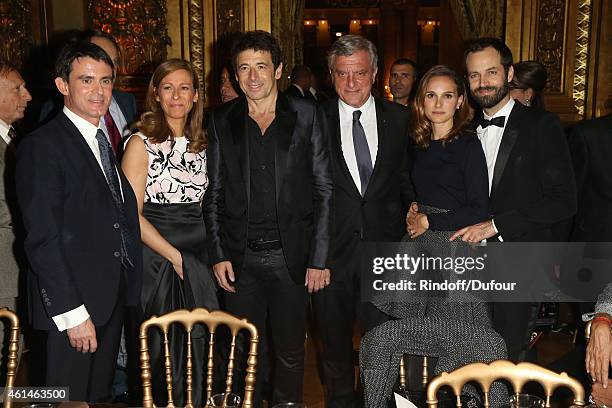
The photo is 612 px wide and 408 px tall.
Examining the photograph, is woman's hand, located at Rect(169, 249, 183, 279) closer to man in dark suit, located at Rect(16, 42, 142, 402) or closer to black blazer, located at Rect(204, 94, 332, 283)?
black blazer, located at Rect(204, 94, 332, 283)

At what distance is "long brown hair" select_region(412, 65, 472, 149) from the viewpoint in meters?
2.75

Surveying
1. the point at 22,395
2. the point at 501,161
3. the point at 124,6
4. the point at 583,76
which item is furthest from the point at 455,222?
the point at 124,6

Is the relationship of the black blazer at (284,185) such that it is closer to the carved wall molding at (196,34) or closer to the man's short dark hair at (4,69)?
the man's short dark hair at (4,69)

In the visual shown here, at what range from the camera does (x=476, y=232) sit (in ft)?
8.55

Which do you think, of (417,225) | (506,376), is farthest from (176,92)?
(506,376)

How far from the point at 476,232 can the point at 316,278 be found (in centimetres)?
71

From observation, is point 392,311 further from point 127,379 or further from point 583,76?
point 583,76

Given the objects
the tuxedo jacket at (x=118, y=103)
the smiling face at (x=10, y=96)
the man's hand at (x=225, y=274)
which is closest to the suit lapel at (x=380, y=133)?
the man's hand at (x=225, y=274)

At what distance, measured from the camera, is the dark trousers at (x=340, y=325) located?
2908 millimetres

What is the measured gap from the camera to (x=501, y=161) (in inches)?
105

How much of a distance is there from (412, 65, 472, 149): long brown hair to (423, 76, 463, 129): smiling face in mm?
18

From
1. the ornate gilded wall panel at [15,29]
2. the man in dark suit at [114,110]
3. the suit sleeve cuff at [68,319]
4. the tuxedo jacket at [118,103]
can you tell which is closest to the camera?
the suit sleeve cuff at [68,319]

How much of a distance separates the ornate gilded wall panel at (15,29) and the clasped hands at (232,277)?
4.40 meters

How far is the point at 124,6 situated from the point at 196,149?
4031 mm
